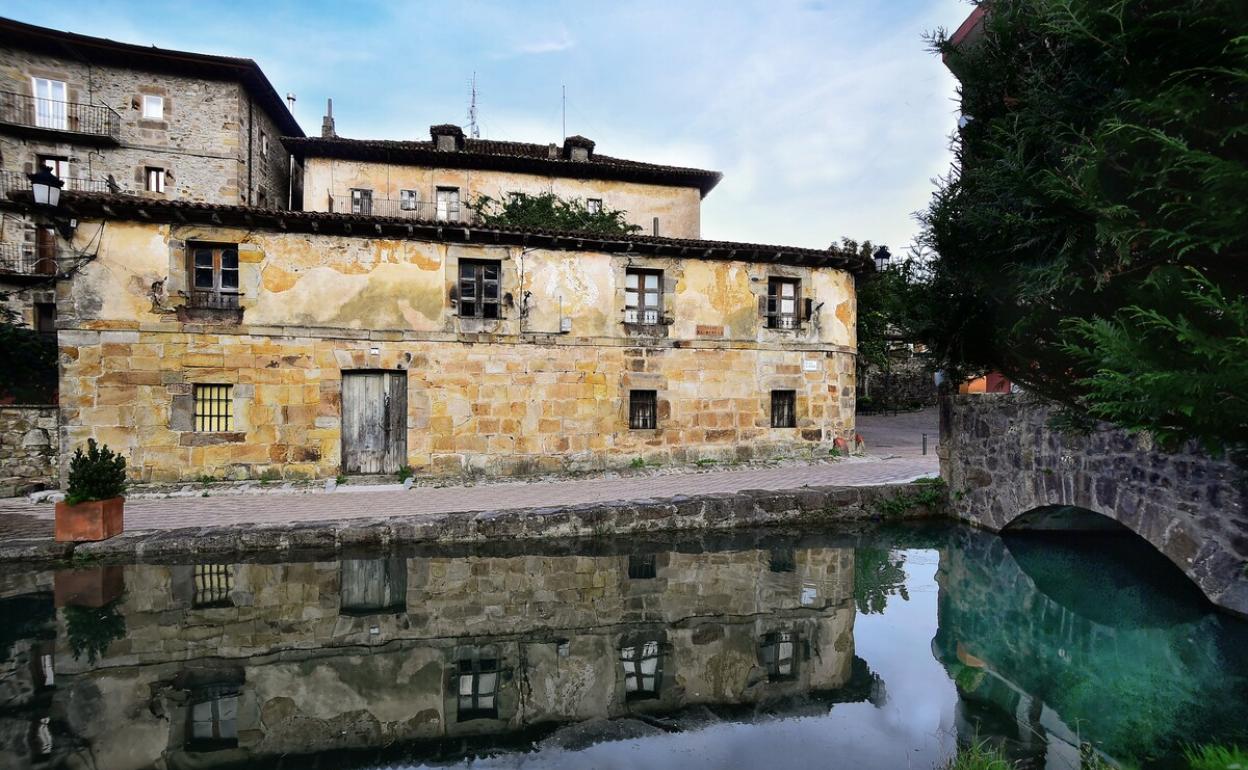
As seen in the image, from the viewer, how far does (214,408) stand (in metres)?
10.6

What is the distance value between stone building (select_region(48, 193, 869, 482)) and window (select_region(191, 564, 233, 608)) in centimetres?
466

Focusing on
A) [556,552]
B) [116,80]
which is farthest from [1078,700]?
[116,80]

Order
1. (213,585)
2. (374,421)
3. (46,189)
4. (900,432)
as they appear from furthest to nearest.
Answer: (900,432) → (374,421) → (46,189) → (213,585)

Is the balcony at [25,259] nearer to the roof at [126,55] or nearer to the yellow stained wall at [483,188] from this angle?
the roof at [126,55]

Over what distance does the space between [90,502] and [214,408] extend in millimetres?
4361

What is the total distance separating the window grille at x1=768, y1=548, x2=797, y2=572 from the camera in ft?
21.6

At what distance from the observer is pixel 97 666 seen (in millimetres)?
4152

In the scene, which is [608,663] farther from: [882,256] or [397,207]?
[397,207]

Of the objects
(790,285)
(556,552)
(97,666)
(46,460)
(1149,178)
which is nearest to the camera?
(1149,178)

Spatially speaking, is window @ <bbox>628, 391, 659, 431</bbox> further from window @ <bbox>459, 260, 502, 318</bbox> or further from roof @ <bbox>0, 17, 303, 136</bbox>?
roof @ <bbox>0, 17, 303, 136</bbox>

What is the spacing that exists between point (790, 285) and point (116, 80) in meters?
23.4

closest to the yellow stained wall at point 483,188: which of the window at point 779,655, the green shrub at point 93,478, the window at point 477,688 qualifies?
the green shrub at point 93,478

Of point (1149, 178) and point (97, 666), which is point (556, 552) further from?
point (1149, 178)

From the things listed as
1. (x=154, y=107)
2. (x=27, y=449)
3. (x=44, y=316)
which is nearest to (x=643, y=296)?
(x=27, y=449)
